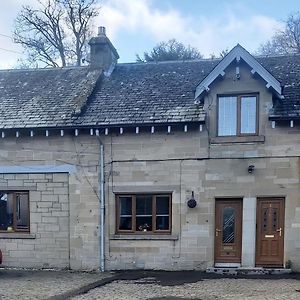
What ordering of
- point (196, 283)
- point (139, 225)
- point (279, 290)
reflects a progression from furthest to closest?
point (139, 225)
point (196, 283)
point (279, 290)

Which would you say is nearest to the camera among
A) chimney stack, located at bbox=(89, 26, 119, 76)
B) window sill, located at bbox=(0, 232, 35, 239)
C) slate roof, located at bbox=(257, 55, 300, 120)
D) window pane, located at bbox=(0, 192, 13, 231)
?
slate roof, located at bbox=(257, 55, 300, 120)

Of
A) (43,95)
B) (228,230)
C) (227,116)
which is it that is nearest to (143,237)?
(228,230)

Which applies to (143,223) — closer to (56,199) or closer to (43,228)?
(56,199)

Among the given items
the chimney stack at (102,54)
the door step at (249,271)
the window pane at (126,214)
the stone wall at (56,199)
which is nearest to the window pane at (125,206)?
the window pane at (126,214)

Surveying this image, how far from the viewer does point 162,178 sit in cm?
1473

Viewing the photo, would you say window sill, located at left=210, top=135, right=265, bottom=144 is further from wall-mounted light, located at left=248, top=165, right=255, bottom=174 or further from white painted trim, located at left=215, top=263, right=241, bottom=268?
white painted trim, located at left=215, top=263, right=241, bottom=268

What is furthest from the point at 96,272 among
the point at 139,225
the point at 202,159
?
the point at 202,159

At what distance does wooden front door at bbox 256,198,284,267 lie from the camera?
14.2 meters

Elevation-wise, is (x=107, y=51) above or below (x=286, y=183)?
above

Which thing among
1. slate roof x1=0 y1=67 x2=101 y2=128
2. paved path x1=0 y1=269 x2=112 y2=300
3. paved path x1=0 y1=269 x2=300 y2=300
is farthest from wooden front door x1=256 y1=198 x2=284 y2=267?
slate roof x1=0 y1=67 x2=101 y2=128

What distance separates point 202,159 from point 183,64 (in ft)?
19.4

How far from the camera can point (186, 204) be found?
573 inches

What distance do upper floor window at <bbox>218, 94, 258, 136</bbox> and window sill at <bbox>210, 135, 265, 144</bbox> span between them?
0.14 meters

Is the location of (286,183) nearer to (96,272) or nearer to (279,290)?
(279,290)
